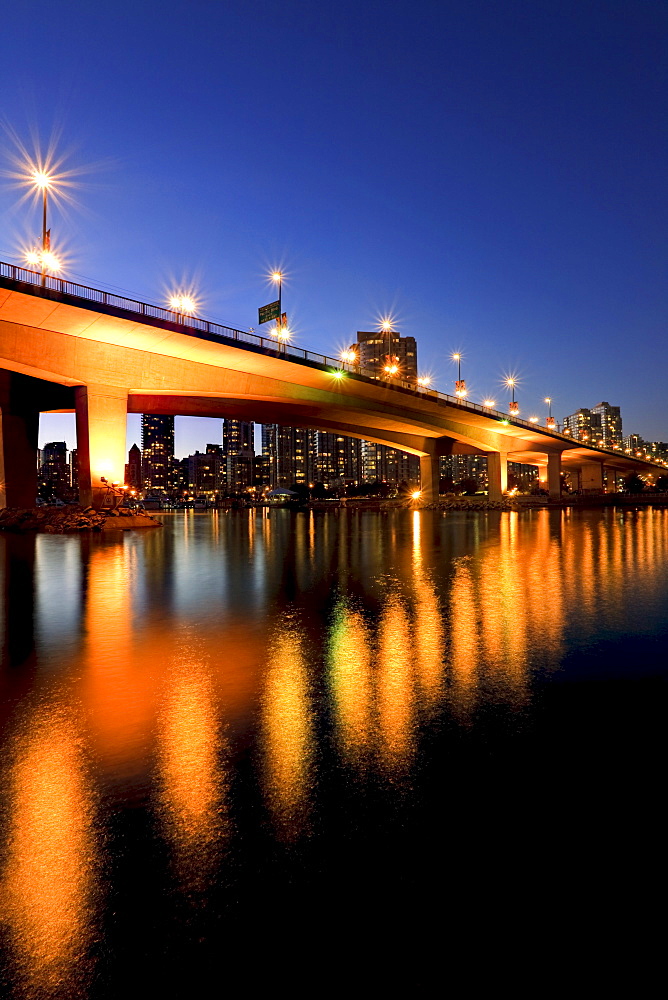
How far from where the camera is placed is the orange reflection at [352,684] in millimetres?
4500

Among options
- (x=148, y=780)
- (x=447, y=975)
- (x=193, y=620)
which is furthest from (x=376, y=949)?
(x=193, y=620)

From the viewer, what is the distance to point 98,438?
35125 millimetres

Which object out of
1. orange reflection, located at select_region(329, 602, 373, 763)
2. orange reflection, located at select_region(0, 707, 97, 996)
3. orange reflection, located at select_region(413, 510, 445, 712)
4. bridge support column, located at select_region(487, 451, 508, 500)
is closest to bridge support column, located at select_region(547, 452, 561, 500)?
bridge support column, located at select_region(487, 451, 508, 500)

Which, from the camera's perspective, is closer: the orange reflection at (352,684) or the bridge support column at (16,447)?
the orange reflection at (352,684)

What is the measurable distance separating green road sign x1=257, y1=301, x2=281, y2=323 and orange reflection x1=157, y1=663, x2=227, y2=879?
44.0 meters

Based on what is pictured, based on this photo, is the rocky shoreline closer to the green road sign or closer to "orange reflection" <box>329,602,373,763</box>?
the green road sign

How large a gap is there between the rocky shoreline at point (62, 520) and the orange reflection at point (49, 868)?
3224 cm

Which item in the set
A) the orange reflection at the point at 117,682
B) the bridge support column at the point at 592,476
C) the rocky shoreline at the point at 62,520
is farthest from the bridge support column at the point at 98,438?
the bridge support column at the point at 592,476

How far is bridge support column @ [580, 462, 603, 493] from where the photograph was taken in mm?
120875

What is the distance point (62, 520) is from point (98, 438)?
5.70 metres

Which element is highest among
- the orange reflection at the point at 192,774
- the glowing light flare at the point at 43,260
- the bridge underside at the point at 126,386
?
the glowing light flare at the point at 43,260

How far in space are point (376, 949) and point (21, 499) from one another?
44.4 metres

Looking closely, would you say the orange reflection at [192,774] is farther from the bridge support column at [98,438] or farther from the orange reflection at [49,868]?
the bridge support column at [98,438]

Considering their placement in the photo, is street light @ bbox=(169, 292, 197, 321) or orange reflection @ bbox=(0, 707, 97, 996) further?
street light @ bbox=(169, 292, 197, 321)
